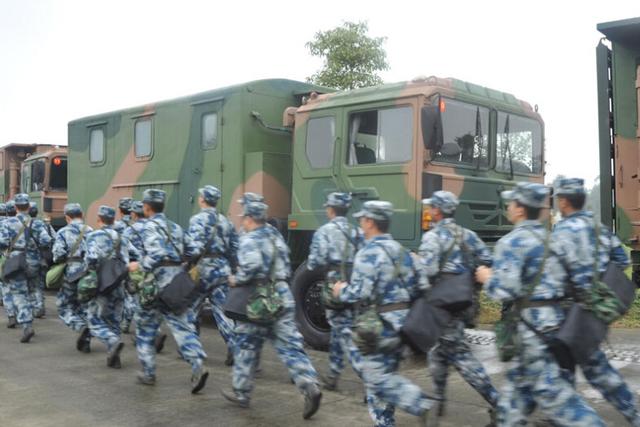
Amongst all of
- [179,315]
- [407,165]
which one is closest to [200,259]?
[179,315]

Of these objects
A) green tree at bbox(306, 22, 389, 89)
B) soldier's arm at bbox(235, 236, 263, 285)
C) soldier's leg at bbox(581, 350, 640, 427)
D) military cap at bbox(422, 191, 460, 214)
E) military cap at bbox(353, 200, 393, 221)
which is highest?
green tree at bbox(306, 22, 389, 89)

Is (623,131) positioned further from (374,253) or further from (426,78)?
(374,253)

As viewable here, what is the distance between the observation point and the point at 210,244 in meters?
6.37

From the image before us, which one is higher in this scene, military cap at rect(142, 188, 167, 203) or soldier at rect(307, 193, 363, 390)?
military cap at rect(142, 188, 167, 203)

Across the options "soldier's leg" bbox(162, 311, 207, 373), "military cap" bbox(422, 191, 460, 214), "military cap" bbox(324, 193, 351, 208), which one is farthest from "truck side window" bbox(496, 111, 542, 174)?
"soldier's leg" bbox(162, 311, 207, 373)

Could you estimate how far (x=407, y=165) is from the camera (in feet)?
22.6

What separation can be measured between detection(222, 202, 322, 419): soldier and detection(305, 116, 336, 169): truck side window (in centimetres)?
255

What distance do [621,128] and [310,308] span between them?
4048 mm

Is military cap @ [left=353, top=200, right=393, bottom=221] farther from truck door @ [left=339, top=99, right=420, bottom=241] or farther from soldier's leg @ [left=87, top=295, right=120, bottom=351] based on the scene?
soldier's leg @ [left=87, top=295, right=120, bottom=351]

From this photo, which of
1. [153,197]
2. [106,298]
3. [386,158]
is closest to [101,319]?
[106,298]

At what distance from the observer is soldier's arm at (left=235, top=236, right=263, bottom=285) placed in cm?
501

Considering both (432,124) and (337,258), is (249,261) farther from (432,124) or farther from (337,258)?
(432,124)

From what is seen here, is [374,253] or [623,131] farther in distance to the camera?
[623,131]

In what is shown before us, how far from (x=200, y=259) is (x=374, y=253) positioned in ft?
8.55
